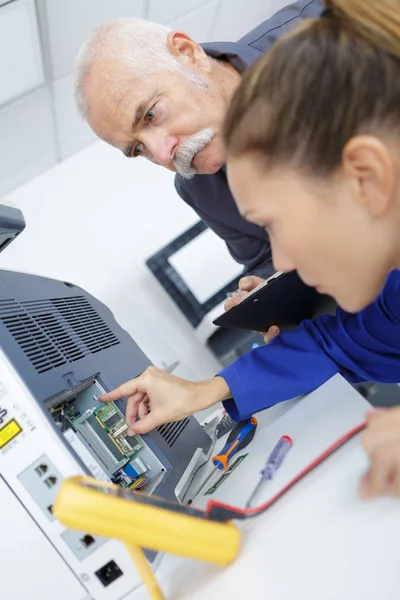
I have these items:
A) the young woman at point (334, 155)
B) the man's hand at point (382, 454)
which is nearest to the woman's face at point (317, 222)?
the young woman at point (334, 155)

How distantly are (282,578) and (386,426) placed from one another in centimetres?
21

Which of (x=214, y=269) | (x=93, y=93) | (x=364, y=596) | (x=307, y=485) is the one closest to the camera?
(x=364, y=596)

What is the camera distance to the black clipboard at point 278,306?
1.11 metres

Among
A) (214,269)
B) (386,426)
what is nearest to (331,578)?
(386,426)

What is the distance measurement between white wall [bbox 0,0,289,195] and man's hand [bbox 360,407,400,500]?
60.1 inches

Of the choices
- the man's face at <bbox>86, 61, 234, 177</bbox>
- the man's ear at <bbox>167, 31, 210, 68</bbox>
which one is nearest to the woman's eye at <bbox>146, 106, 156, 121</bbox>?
the man's face at <bbox>86, 61, 234, 177</bbox>

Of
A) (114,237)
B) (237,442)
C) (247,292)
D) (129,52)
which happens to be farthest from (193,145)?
(114,237)

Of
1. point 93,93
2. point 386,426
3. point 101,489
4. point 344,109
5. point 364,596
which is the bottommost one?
point 364,596

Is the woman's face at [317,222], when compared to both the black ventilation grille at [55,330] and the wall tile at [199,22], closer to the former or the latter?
the black ventilation grille at [55,330]

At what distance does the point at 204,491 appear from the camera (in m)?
0.94

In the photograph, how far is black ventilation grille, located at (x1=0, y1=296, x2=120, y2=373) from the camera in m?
0.85

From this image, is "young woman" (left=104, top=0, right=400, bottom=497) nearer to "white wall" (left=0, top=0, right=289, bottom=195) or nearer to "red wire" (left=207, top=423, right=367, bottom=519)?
"red wire" (left=207, top=423, right=367, bottom=519)

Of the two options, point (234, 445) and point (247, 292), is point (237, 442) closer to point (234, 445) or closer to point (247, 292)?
point (234, 445)

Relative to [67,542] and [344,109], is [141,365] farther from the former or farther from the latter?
[344,109]
